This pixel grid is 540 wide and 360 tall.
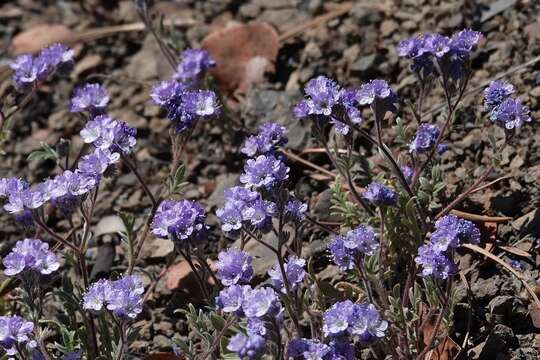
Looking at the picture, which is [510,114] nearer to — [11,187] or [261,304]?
[261,304]

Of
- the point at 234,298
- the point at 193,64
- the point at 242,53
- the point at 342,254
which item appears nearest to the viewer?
the point at 234,298

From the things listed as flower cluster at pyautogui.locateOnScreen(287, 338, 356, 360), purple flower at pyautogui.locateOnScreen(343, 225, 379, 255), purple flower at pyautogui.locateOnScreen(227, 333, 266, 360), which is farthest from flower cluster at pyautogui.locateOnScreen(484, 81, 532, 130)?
purple flower at pyautogui.locateOnScreen(227, 333, 266, 360)

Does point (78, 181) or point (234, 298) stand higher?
point (78, 181)

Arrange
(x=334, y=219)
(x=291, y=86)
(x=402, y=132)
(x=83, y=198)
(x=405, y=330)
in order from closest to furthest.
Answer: (x=405, y=330)
(x=83, y=198)
(x=402, y=132)
(x=334, y=219)
(x=291, y=86)

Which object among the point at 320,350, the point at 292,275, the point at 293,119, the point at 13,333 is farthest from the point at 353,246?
the point at 293,119

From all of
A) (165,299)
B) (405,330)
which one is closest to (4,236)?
(165,299)

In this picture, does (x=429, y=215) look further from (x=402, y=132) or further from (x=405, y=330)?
(x=405, y=330)

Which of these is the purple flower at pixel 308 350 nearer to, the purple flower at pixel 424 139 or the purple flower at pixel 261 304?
the purple flower at pixel 261 304
